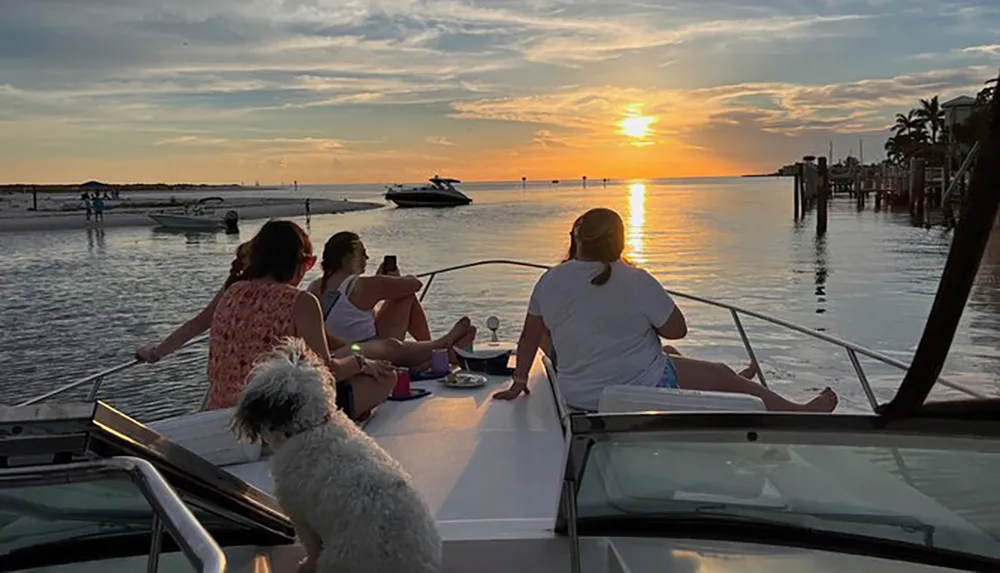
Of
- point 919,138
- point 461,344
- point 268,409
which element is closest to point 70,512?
point 268,409

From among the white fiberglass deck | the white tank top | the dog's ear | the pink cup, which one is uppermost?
the dog's ear

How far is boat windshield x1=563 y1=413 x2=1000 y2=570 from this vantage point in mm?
2201

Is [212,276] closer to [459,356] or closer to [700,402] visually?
[459,356]

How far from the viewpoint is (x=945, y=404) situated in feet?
6.63

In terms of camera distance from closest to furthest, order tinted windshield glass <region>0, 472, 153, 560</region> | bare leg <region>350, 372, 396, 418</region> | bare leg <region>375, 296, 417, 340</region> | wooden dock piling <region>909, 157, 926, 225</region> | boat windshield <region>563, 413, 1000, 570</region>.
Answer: tinted windshield glass <region>0, 472, 153, 560</region>
boat windshield <region>563, 413, 1000, 570</region>
bare leg <region>350, 372, 396, 418</region>
bare leg <region>375, 296, 417, 340</region>
wooden dock piling <region>909, 157, 926, 225</region>

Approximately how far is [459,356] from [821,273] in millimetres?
16464

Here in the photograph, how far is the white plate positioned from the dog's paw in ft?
8.16

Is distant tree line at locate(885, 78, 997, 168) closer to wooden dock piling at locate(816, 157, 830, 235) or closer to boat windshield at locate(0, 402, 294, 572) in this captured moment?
wooden dock piling at locate(816, 157, 830, 235)

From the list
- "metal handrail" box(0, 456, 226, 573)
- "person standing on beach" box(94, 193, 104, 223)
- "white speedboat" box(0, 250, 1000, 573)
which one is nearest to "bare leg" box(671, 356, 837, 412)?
"white speedboat" box(0, 250, 1000, 573)

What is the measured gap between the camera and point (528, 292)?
52.5ft

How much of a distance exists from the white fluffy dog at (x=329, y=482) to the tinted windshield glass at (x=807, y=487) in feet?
1.70

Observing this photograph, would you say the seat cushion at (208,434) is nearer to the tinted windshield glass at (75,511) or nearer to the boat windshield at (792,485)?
the tinted windshield glass at (75,511)

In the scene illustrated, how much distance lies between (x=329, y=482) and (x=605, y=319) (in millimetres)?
1841

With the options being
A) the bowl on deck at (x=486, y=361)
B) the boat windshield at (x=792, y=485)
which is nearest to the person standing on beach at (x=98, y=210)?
the bowl on deck at (x=486, y=361)
